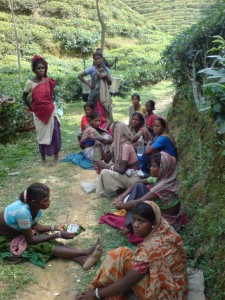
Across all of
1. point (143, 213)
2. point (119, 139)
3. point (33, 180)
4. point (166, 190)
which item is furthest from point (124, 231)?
point (33, 180)

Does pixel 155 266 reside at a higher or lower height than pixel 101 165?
higher

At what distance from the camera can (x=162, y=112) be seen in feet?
31.1

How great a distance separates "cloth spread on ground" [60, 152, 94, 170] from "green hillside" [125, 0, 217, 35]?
26.6 m

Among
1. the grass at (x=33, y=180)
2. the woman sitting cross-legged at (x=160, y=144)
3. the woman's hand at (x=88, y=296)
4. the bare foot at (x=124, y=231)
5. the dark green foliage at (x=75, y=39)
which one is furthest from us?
the dark green foliage at (x=75, y=39)

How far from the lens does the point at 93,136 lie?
223 inches

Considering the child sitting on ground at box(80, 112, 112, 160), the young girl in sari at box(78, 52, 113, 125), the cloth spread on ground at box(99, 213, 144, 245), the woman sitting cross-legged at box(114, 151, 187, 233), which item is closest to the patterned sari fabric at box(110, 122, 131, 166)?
the cloth spread on ground at box(99, 213, 144, 245)

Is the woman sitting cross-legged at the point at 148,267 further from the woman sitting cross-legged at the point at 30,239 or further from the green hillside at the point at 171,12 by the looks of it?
the green hillside at the point at 171,12

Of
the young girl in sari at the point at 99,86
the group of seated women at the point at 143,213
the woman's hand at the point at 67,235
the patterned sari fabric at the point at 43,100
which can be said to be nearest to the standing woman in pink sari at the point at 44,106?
the patterned sari fabric at the point at 43,100

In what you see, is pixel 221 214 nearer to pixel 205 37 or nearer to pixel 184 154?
pixel 184 154

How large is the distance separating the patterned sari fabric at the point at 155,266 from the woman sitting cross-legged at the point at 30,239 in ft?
2.25

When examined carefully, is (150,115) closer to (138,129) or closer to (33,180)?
(138,129)

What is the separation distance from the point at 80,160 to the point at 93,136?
1.56ft

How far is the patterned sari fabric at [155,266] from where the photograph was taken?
2.30 metres

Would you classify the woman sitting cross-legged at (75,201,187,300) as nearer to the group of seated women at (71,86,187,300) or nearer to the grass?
the group of seated women at (71,86,187,300)
